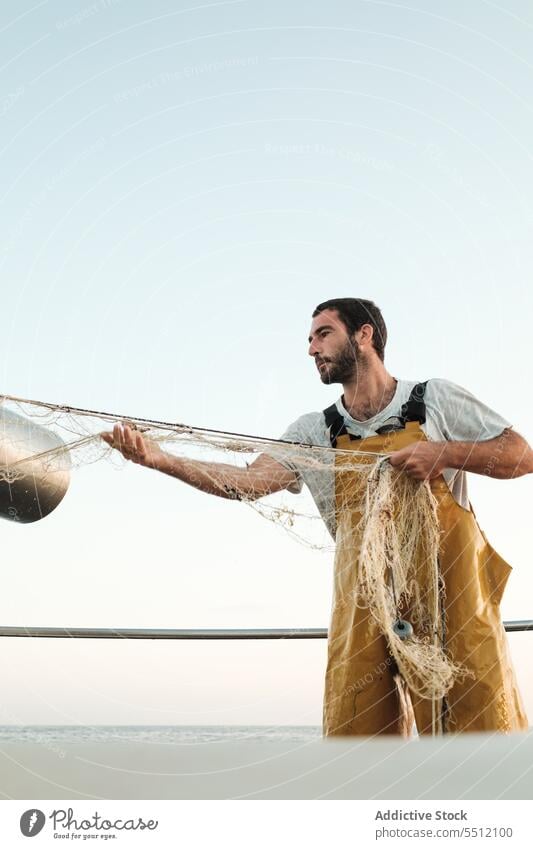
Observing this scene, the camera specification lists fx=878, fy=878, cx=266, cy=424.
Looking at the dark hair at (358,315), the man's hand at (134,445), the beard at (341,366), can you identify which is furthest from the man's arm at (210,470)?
the dark hair at (358,315)

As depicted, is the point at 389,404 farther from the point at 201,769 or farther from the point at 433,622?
the point at 201,769

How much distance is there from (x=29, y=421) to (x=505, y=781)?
3.91ft

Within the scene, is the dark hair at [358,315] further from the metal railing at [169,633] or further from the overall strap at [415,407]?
the metal railing at [169,633]

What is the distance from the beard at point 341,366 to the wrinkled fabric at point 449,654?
0.76ft

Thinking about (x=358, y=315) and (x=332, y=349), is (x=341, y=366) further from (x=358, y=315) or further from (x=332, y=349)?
(x=358, y=315)

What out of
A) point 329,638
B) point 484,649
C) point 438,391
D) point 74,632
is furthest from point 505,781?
point 74,632

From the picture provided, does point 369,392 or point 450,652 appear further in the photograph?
point 369,392

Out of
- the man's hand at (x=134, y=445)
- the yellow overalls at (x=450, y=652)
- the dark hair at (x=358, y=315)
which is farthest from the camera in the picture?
the dark hair at (x=358, y=315)

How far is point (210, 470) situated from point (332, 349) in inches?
15.8

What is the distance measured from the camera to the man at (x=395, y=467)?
1.78 metres

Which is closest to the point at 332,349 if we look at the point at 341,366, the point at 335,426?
the point at 341,366

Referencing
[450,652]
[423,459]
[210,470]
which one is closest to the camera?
[450,652]

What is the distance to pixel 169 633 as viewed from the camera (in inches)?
87.1

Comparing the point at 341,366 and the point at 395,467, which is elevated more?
the point at 341,366
